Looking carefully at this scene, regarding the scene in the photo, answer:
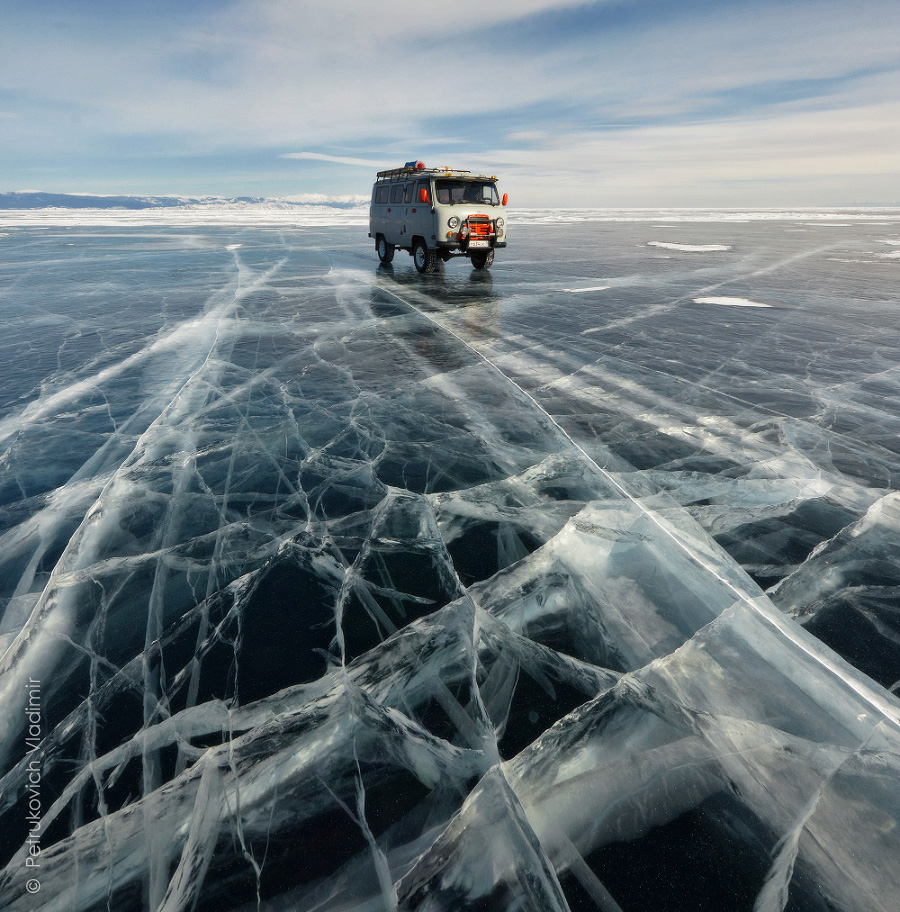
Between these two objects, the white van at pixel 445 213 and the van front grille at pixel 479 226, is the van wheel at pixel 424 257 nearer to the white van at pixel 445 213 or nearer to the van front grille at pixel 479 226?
the white van at pixel 445 213

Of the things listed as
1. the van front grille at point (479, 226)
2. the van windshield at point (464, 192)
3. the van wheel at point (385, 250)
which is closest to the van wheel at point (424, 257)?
the van front grille at point (479, 226)

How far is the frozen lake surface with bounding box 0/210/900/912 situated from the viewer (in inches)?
73.3

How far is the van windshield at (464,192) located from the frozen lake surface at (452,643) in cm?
822

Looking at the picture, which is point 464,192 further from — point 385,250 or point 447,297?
point 385,250

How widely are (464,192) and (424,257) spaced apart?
1.86m

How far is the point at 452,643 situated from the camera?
8.96 ft

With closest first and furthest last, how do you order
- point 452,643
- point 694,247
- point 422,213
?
1. point 452,643
2. point 422,213
3. point 694,247

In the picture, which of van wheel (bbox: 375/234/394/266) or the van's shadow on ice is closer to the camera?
the van's shadow on ice

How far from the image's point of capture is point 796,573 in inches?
123

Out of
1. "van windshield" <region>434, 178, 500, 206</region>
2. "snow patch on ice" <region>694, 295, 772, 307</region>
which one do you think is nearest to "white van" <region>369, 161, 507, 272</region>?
"van windshield" <region>434, 178, 500, 206</region>

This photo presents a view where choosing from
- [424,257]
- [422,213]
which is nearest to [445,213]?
[422,213]

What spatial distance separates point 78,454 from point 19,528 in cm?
125

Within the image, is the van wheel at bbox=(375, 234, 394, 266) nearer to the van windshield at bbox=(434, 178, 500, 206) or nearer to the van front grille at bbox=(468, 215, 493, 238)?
the van windshield at bbox=(434, 178, 500, 206)

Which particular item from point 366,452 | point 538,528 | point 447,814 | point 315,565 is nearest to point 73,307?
point 366,452
